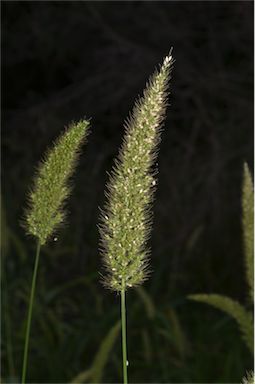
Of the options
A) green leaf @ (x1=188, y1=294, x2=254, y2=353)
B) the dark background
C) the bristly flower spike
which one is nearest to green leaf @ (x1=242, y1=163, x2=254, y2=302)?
green leaf @ (x1=188, y1=294, x2=254, y2=353)

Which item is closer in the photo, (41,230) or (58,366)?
(41,230)

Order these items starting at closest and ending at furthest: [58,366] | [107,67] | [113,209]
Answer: [113,209], [58,366], [107,67]

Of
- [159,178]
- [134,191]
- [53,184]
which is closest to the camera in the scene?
[134,191]

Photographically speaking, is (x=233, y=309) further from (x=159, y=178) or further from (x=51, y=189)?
(x=159, y=178)

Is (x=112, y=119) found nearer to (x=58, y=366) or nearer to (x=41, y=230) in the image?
(x=58, y=366)

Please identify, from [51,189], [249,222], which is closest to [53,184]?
[51,189]

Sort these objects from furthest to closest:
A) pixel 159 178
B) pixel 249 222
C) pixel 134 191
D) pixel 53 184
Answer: pixel 159 178 → pixel 249 222 → pixel 53 184 → pixel 134 191

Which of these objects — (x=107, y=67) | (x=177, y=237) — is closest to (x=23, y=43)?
(x=107, y=67)


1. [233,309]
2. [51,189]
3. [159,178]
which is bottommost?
[233,309]
